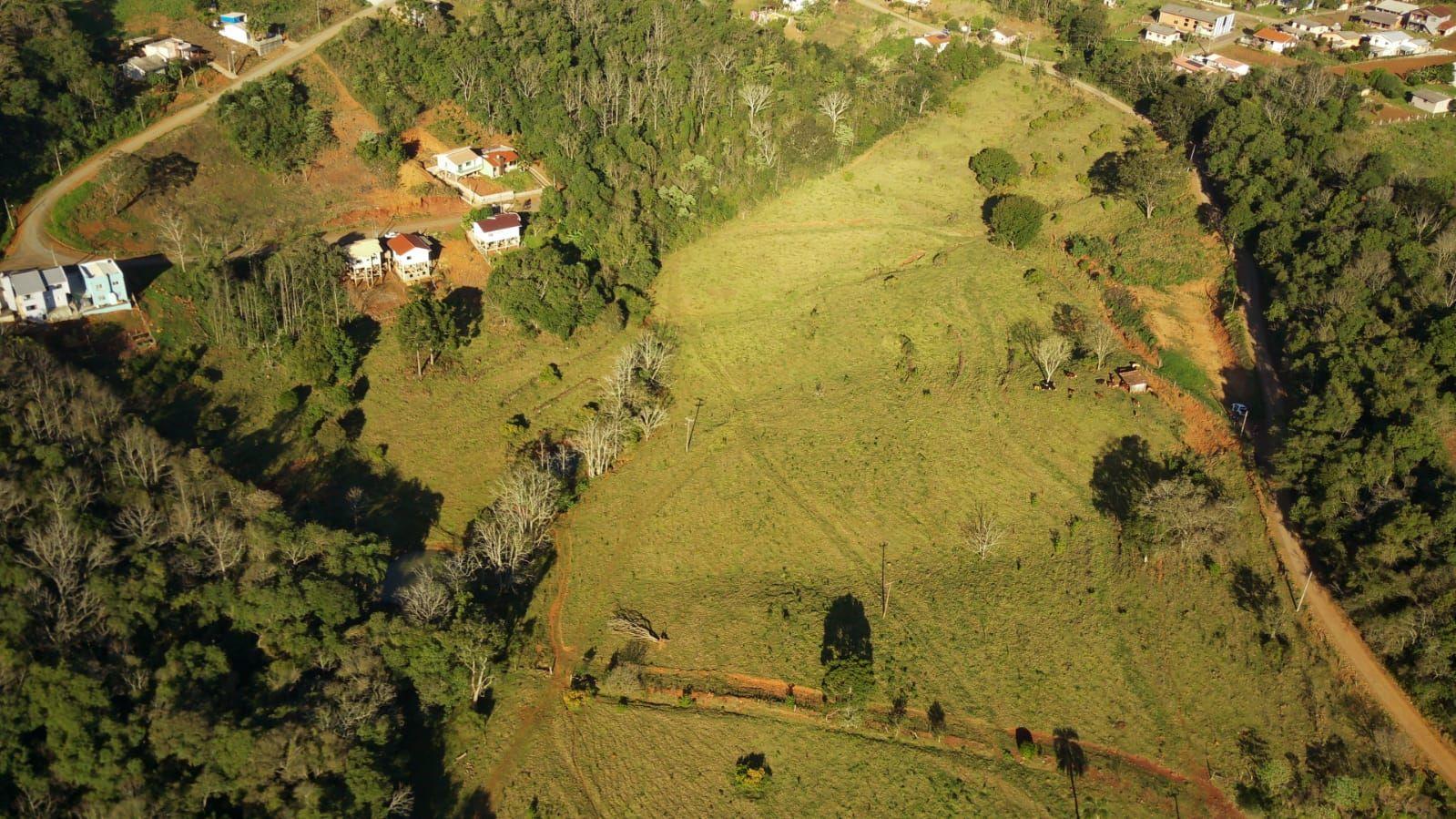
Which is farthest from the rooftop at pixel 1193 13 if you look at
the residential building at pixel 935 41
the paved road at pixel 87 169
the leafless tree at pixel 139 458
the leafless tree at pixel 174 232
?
the leafless tree at pixel 139 458

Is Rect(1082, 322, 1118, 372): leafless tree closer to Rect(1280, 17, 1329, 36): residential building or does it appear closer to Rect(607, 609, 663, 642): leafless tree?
Rect(607, 609, 663, 642): leafless tree

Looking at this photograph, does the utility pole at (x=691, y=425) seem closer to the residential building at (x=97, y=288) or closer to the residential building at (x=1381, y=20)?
the residential building at (x=97, y=288)

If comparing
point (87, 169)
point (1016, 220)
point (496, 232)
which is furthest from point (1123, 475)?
point (87, 169)

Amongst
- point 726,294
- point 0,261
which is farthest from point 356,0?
point 726,294

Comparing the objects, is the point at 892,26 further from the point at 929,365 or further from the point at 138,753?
the point at 138,753

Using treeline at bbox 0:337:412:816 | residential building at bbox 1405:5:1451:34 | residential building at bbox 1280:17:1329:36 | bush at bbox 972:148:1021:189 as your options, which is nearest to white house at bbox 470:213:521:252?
treeline at bbox 0:337:412:816
